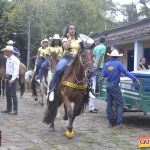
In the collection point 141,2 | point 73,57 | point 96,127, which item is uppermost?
point 141,2

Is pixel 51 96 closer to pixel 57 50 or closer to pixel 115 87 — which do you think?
pixel 115 87

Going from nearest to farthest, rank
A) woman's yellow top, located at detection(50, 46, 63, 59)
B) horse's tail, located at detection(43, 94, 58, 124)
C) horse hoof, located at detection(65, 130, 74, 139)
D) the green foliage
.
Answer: horse hoof, located at detection(65, 130, 74, 139), horse's tail, located at detection(43, 94, 58, 124), woman's yellow top, located at detection(50, 46, 63, 59), the green foliage

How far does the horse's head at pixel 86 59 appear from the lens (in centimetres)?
971

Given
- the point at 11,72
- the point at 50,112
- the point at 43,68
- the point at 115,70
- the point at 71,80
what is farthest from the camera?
the point at 43,68

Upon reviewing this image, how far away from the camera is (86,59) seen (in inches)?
385

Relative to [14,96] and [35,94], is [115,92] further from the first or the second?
[35,94]

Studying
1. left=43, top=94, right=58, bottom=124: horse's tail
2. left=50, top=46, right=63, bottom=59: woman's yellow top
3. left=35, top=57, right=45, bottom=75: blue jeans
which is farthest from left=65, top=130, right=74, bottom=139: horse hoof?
left=35, top=57, right=45, bottom=75: blue jeans

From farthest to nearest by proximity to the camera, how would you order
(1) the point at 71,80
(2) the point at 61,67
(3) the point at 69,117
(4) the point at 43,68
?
(4) the point at 43,68, (2) the point at 61,67, (1) the point at 71,80, (3) the point at 69,117

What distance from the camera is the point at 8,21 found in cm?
4322

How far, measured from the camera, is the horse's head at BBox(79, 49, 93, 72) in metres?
9.71

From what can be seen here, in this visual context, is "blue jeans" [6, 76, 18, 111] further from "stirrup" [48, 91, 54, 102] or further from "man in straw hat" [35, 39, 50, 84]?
"stirrup" [48, 91, 54, 102]

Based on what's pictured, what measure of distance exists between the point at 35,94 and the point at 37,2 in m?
24.0

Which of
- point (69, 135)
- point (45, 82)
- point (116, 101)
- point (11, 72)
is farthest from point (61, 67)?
point (45, 82)

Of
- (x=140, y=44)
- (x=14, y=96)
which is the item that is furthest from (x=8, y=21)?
(x=14, y=96)
